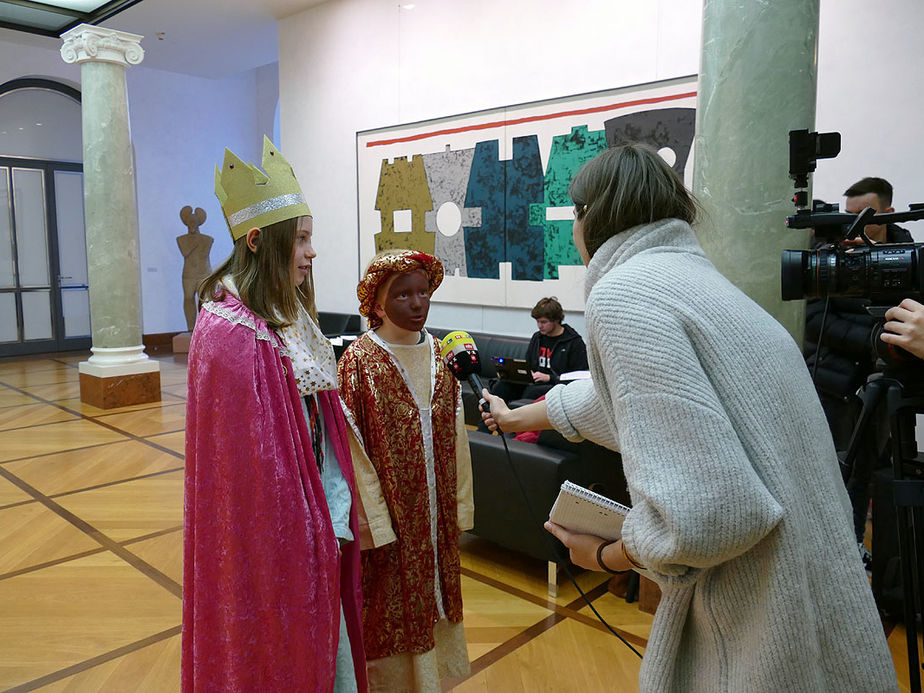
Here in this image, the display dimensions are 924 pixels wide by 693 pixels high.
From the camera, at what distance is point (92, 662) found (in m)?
2.87

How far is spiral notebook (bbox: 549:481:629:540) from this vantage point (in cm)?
126

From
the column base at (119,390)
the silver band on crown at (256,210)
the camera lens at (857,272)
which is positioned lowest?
the column base at (119,390)

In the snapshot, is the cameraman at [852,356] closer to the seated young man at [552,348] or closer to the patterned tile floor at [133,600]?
the patterned tile floor at [133,600]

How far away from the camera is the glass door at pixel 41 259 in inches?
436

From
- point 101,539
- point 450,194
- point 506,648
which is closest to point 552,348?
point 450,194

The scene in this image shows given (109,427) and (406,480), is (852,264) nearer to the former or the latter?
(406,480)

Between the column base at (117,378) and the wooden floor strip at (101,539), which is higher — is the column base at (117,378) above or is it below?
above

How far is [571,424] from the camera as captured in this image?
4.76 ft

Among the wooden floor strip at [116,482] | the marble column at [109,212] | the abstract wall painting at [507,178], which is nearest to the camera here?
the wooden floor strip at [116,482]

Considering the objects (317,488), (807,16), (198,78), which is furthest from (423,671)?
(198,78)

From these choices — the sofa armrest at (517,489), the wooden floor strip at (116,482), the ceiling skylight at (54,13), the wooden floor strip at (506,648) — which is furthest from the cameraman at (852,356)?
the ceiling skylight at (54,13)

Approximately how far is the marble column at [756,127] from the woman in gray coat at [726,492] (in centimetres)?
157

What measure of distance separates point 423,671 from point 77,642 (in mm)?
1731

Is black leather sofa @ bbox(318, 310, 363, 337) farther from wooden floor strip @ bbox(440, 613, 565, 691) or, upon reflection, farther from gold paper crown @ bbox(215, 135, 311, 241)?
gold paper crown @ bbox(215, 135, 311, 241)
